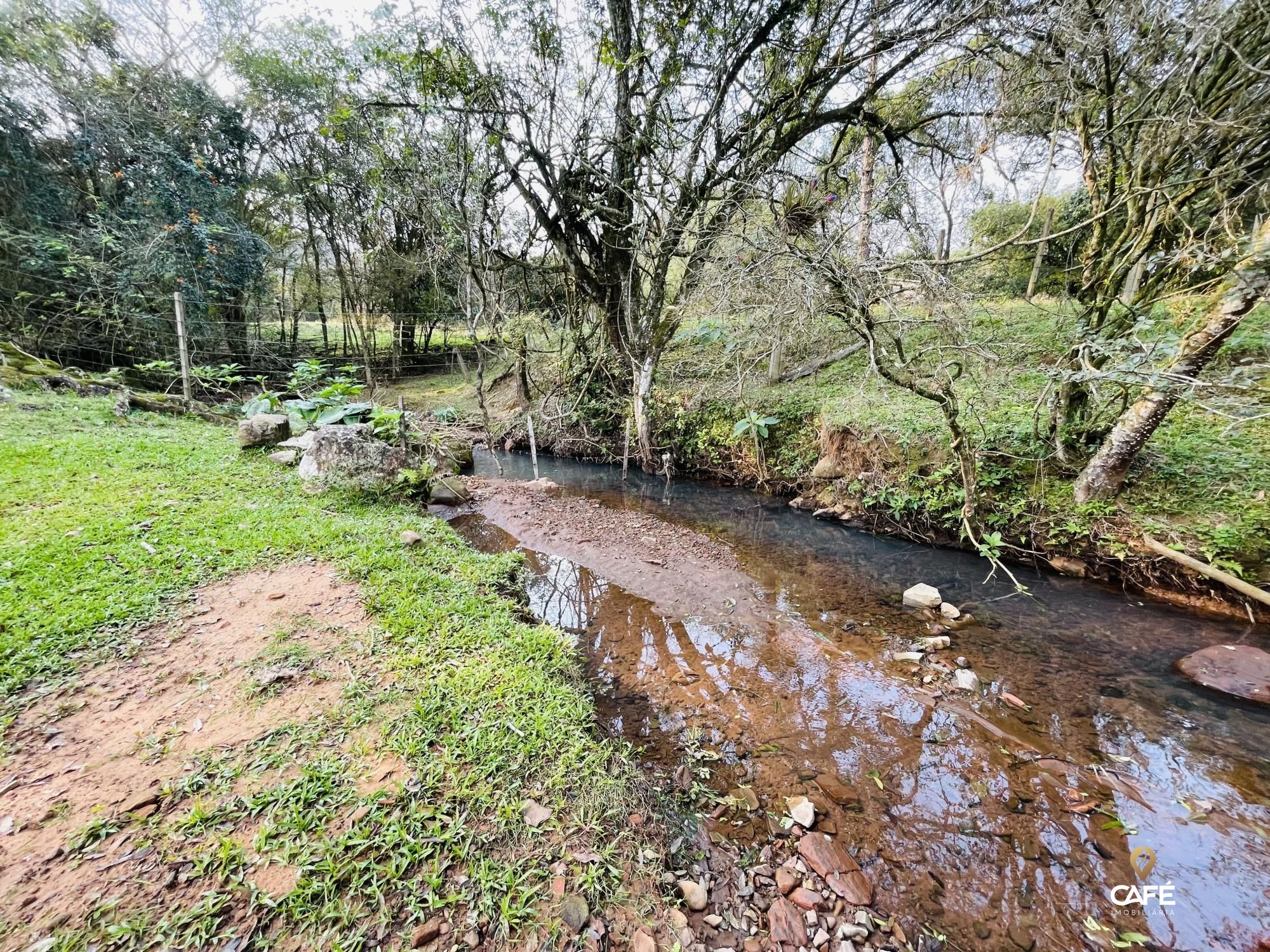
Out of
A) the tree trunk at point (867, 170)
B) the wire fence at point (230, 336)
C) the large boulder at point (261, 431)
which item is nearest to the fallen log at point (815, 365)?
the tree trunk at point (867, 170)

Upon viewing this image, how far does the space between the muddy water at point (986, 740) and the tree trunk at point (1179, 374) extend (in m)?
1.10

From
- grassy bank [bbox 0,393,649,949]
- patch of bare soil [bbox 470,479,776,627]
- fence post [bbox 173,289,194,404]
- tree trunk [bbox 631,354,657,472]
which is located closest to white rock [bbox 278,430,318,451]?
grassy bank [bbox 0,393,649,949]

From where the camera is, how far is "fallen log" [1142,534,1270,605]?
3447 millimetres

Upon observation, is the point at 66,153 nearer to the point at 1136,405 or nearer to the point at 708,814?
the point at 708,814

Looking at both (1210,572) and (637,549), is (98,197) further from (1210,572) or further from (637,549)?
(1210,572)

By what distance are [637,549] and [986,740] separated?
349cm

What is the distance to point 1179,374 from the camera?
137 inches

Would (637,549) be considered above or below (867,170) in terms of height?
below

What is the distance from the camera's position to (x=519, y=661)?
2.77 m

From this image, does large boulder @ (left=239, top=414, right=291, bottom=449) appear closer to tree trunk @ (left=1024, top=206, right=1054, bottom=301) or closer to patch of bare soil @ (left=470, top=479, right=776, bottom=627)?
patch of bare soil @ (left=470, top=479, right=776, bottom=627)

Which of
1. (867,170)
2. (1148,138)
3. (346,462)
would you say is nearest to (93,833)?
(346,462)

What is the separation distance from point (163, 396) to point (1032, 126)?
45.5 feet

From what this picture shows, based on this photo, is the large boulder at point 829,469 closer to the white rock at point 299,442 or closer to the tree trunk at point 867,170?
the tree trunk at point 867,170

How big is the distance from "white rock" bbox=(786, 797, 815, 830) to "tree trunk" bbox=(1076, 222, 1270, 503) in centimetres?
350
